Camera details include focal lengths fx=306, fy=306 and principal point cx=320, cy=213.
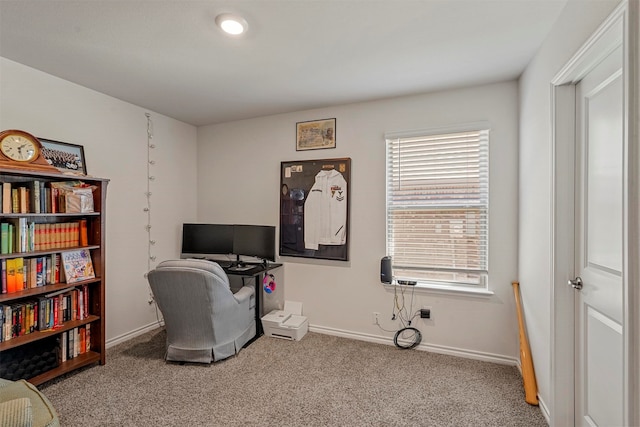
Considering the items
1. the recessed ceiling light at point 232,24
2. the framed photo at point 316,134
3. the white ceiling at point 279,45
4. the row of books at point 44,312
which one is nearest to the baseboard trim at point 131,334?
the row of books at point 44,312

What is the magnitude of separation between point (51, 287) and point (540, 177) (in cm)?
361

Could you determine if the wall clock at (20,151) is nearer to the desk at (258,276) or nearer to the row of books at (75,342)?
the row of books at (75,342)

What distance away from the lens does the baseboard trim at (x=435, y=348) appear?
106 inches

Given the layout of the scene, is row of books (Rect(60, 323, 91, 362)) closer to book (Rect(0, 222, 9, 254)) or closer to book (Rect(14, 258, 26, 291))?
book (Rect(14, 258, 26, 291))

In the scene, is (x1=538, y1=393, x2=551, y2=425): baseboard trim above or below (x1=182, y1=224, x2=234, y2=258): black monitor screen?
below

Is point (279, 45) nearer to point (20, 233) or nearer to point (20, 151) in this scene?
point (20, 151)

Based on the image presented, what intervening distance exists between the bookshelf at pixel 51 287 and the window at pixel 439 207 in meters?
2.66

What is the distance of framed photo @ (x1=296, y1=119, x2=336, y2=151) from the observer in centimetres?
331

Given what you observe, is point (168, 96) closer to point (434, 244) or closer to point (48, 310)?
point (48, 310)

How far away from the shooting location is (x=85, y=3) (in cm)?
168

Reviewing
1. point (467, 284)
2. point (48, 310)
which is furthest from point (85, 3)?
point (467, 284)

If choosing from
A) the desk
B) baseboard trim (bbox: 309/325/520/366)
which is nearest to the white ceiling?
the desk

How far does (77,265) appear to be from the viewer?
249cm

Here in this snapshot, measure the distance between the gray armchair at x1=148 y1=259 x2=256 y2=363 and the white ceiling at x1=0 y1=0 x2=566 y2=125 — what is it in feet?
5.24
